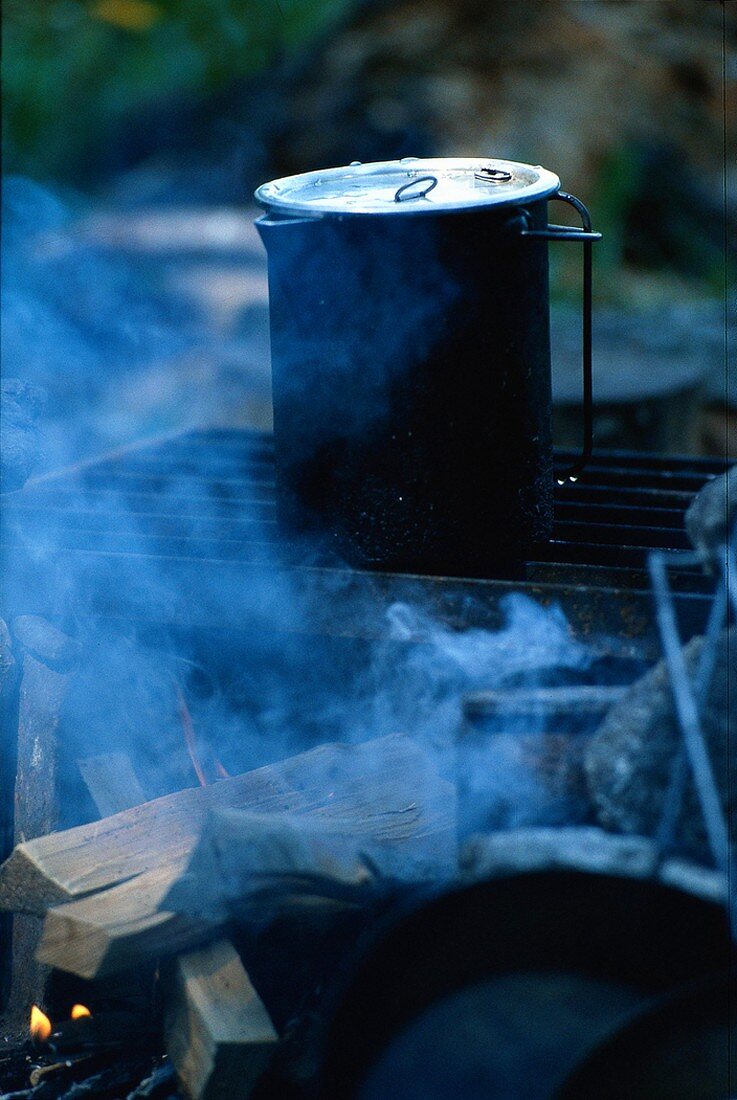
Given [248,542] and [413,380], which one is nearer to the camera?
[413,380]

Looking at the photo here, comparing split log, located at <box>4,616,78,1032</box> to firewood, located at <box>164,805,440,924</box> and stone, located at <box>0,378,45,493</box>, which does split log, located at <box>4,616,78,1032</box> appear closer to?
stone, located at <box>0,378,45,493</box>

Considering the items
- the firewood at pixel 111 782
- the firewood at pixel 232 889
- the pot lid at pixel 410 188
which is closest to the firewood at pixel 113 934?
the firewood at pixel 232 889

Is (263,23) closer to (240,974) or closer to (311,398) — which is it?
(311,398)

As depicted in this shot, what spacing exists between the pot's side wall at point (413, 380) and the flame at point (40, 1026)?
104 cm

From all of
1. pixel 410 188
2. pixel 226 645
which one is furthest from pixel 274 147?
pixel 226 645

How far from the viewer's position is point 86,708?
2.42 m

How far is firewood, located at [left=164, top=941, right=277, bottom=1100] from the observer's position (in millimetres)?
1604

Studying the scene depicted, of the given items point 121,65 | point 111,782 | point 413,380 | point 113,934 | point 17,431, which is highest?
point 121,65

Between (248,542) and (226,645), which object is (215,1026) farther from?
(248,542)

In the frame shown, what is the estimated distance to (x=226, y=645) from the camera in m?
2.37

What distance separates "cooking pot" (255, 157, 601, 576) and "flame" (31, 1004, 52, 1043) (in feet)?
3.38

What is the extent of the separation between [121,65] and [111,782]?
370 inches

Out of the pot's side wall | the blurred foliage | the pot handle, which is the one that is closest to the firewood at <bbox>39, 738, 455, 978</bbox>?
the pot's side wall

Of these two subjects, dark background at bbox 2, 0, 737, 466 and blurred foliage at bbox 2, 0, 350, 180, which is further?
blurred foliage at bbox 2, 0, 350, 180
